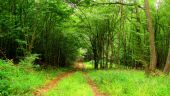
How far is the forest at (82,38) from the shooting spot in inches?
800

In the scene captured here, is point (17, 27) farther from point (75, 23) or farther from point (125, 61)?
point (125, 61)

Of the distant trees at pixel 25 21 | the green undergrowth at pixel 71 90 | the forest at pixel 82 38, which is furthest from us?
the distant trees at pixel 25 21

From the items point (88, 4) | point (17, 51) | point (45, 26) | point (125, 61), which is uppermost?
point (88, 4)

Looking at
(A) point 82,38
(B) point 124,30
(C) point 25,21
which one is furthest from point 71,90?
(A) point 82,38

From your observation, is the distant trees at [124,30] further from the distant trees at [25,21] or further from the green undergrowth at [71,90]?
the green undergrowth at [71,90]

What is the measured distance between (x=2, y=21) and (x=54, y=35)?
47.6 ft

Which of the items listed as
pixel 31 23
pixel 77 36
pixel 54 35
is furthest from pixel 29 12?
pixel 77 36

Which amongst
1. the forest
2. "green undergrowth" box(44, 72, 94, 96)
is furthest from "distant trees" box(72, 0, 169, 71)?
"green undergrowth" box(44, 72, 94, 96)

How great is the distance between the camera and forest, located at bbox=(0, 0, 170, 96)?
2033cm

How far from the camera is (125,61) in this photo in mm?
49094

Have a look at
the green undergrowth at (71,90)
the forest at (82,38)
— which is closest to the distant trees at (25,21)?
the forest at (82,38)

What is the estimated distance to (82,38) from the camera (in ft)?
143

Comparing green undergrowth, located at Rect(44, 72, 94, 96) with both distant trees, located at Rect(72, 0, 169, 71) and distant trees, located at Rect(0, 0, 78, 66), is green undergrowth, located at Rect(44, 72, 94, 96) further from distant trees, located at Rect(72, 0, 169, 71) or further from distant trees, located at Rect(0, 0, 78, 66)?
distant trees, located at Rect(72, 0, 169, 71)

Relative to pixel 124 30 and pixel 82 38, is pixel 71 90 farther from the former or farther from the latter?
pixel 82 38
